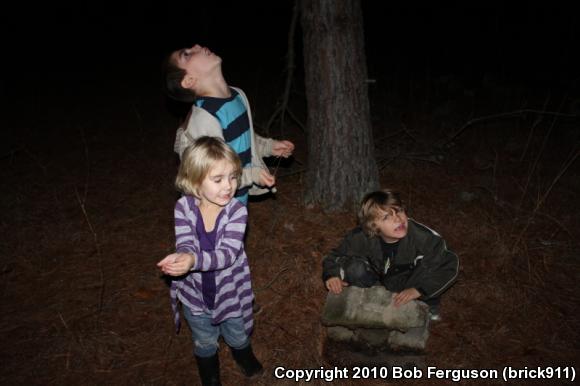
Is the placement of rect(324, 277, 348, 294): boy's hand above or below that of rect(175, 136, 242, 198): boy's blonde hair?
below

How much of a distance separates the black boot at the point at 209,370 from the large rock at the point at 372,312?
0.78m

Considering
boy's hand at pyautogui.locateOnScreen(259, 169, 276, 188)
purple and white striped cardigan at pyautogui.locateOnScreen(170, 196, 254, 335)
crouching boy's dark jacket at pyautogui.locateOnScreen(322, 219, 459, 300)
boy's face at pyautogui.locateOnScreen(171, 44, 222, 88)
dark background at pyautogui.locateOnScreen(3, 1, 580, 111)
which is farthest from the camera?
dark background at pyautogui.locateOnScreen(3, 1, 580, 111)

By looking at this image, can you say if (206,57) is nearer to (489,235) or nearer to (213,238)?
(213,238)

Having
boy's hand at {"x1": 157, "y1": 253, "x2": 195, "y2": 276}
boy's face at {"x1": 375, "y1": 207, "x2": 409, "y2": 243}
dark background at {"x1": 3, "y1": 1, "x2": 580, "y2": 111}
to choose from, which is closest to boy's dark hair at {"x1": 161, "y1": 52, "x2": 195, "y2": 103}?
boy's hand at {"x1": 157, "y1": 253, "x2": 195, "y2": 276}

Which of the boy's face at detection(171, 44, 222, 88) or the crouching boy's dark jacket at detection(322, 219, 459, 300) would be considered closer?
the boy's face at detection(171, 44, 222, 88)

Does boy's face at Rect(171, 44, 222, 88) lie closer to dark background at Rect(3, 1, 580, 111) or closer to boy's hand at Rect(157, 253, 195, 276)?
boy's hand at Rect(157, 253, 195, 276)

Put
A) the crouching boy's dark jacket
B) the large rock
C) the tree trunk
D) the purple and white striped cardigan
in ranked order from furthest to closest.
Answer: the tree trunk < the crouching boy's dark jacket < the large rock < the purple and white striped cardigan

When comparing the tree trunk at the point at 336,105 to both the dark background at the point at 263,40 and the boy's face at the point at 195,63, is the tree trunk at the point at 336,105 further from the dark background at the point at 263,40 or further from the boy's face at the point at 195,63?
the dark background at the point at 263,40

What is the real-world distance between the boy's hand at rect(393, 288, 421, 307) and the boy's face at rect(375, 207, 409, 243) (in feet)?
1.24

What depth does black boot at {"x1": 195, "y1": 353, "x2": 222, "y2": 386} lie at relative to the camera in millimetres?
2775

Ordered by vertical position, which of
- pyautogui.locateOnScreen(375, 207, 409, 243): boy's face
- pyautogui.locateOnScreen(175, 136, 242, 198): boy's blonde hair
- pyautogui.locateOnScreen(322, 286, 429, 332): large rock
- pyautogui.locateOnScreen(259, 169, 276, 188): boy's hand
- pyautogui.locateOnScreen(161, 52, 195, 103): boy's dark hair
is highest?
pyautogui.locateOnScreen(161, 52, 195, 103): boy's dark hair

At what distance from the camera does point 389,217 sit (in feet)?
9.87

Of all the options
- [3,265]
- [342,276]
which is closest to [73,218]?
[3,265]

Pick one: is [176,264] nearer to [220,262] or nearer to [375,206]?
[220,262]
